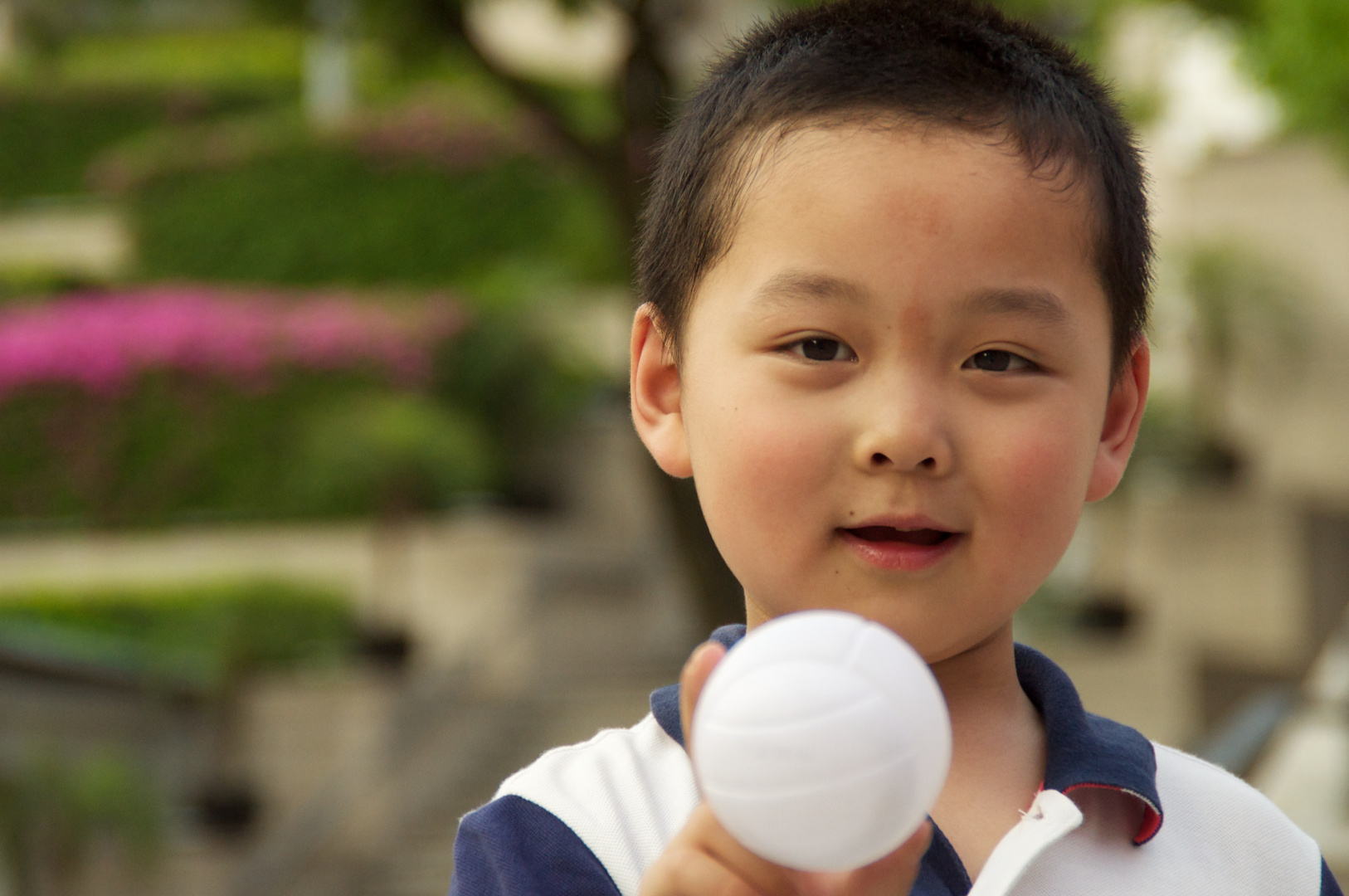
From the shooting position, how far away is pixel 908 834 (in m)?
0.97

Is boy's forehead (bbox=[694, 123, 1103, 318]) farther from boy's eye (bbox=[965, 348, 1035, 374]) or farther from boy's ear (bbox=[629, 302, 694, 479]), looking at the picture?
boy's ear (bbox=[629, 302, 694, 479])

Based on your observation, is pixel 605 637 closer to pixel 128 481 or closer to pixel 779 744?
pixel 128 481

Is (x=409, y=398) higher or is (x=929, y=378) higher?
(x=929, y=378)

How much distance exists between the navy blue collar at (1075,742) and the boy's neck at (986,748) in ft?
0.08

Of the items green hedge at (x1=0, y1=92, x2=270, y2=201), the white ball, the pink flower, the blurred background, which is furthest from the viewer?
green hedge at (x1=0, y1=92, x2=270, y2=201)

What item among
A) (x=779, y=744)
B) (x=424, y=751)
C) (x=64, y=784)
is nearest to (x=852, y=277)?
(x=779, y=744)

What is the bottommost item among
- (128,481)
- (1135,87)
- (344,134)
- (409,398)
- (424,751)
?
(424,751)

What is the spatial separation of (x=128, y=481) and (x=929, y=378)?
14.0 metres

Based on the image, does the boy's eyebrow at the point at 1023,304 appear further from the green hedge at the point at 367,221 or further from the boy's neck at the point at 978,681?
the green hedge at the point at 367,221

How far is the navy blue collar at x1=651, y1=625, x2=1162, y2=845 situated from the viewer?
52.9 inches

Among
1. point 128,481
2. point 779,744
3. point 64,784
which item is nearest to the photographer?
point 779,744

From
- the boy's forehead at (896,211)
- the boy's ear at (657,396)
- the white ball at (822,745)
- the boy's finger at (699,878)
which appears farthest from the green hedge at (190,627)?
the white ball at (822,745)

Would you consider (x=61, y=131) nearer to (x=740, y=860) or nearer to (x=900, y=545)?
(x=900, y=545)

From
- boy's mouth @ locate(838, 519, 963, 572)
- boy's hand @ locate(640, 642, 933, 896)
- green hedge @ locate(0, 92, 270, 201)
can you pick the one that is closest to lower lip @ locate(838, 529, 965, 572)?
boy's mouth @ locate(838, 519, 963, 572)
